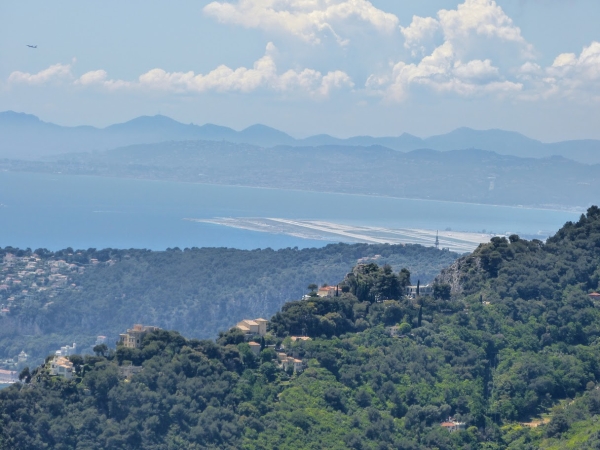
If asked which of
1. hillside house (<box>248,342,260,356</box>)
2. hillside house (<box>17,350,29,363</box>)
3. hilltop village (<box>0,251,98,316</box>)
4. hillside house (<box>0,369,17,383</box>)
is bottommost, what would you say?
hillside house (<box>0,369,17,383</box>)

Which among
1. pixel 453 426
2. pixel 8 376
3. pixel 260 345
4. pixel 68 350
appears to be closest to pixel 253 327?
pixel 260 345

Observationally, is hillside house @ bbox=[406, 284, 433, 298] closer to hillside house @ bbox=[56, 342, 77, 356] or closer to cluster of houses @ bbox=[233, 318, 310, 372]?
cluster of houses @ bbox=[233, 318, 310, 372]

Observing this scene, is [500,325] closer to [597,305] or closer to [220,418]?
[597,305]

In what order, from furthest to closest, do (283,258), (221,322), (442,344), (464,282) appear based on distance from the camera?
(283,258) < (221,322) < (464,282) < (442,344)

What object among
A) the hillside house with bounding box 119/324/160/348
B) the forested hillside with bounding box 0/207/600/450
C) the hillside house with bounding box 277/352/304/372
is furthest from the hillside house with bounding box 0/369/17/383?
the hillside house with bounding box 277/352/304/372

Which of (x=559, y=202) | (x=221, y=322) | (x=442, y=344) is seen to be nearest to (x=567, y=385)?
(x=442, y=344)

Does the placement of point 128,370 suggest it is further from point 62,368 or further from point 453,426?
point 453,426
